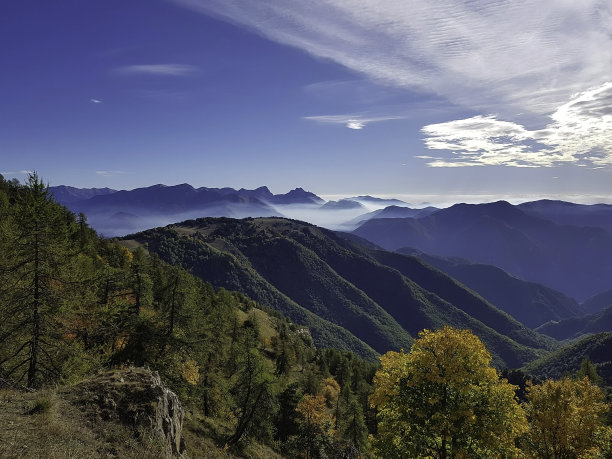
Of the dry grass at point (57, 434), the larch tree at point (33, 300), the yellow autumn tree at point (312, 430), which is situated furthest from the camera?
the yellow autumn tree at point (312, 430)

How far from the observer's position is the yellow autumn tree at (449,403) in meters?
16.9

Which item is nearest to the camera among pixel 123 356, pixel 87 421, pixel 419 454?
pixel 87 421

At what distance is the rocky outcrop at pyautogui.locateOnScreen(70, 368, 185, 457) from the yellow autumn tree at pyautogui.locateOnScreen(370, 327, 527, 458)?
36.2 ft

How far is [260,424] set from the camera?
37.5 metres

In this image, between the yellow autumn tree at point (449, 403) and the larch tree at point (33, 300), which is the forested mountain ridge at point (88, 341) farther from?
the yellow autumn tree at point (449, 403)

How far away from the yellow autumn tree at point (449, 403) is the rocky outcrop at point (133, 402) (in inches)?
435

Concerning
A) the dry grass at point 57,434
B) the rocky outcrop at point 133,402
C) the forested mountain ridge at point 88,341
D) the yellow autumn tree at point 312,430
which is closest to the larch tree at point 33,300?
the forested mountain ridge at point 88,341

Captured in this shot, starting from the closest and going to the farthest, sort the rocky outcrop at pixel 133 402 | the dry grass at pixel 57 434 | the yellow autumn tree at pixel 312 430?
1. the dry grass at pixel 57 434
2. the rocky outcrop at pixel 133 402
3. the yellow autumn tree at pixel 312 430

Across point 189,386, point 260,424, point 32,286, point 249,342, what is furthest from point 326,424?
point 32,286

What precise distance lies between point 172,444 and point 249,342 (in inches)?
765

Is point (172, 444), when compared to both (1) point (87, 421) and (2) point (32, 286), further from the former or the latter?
(2) point (32, 286)

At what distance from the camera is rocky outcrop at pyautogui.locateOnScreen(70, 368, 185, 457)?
14688 millimetres

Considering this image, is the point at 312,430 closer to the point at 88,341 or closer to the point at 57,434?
the point at 88,341

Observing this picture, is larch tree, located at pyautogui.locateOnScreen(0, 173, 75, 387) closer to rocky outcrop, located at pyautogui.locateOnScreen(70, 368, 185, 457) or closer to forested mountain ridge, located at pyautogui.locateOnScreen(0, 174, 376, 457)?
forested mountain ridge, located at pyautogui.locateOnScreen(0, 174, 376, 457)
